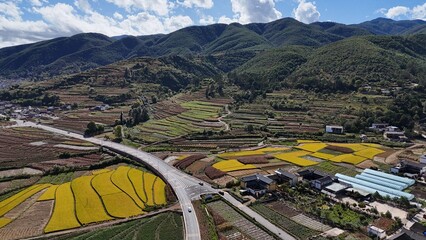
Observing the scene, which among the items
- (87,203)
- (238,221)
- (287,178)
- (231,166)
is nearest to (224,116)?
(231,166)

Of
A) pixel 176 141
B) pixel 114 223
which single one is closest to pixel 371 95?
pixel 176 141

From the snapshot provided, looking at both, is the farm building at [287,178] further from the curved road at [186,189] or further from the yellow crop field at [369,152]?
the yellow crop field at [369,152]

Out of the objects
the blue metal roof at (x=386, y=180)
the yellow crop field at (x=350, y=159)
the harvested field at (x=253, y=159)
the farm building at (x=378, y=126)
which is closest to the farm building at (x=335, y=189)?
the blue metal roof at (x=386, y=180)

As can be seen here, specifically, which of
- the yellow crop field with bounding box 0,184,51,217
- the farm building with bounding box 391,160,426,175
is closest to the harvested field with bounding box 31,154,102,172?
the yellow crop field with bounding box 0,184,51,217

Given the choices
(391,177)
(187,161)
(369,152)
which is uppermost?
(187,161)

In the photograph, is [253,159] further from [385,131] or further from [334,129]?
[385,131]
